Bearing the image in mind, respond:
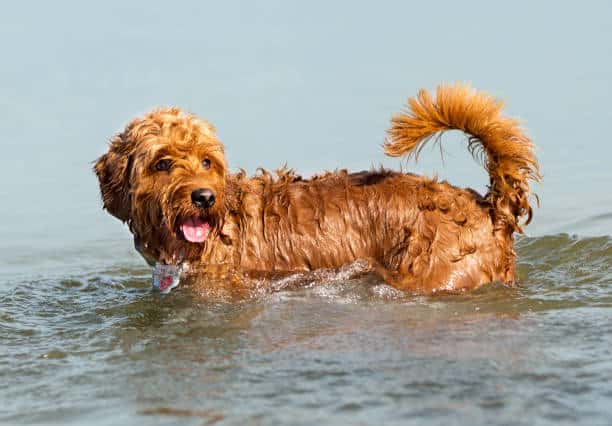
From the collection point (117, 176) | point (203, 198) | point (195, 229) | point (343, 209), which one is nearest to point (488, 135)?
point (343, 209)

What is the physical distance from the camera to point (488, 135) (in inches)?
305

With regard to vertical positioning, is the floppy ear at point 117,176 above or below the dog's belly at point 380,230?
above

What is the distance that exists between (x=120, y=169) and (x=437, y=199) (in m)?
2.39

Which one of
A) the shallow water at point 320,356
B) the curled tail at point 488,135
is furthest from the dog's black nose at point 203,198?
the curled tail at point 488,135

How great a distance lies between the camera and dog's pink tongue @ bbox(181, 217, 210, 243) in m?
7.71

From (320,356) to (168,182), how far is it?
195cm

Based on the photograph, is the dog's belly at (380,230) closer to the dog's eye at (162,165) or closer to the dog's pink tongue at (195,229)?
the dog's pink tongue at (195,229)

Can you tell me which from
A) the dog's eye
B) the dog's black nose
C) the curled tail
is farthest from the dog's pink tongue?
the curled tail

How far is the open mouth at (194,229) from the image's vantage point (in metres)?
7.71

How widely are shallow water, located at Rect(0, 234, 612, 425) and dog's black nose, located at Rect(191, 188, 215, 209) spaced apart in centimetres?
80

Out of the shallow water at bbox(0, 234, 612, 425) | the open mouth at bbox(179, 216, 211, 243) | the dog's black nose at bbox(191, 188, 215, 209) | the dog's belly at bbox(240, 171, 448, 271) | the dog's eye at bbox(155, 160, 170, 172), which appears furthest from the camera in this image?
the dog's belly at bbox(240, 171, 448, 271)

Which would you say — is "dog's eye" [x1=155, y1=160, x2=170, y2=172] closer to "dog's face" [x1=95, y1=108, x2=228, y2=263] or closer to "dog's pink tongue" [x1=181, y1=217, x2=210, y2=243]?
"dog's face" [x1=95, y1=108, x2=228, y2=263]

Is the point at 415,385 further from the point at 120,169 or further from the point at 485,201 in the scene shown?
the point at 120,169

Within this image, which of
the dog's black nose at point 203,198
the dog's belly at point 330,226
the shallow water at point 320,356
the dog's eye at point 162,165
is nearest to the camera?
the shallow water at point 320,356
